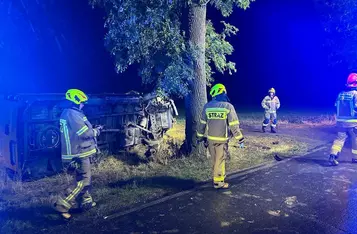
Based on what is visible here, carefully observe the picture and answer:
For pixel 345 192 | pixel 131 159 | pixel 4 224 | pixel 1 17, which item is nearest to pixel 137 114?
pixel 131 159

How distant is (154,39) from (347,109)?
4.53m

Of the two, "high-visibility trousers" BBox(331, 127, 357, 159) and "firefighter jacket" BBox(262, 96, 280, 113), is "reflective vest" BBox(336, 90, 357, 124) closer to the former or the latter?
"high-visibility trousers" BBox(331, 127, 357, 159)

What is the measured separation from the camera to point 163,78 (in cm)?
733

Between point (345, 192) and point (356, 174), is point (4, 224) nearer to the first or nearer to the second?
point (345, 192)

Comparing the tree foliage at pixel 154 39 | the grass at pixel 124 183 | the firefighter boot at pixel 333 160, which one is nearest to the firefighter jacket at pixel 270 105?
the grass at pixel 124 183

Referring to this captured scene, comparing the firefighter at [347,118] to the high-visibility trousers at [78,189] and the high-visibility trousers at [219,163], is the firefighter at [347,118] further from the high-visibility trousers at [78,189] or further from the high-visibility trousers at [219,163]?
the high-visibility trousers at [78,189]

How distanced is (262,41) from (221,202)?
43240 millimetres

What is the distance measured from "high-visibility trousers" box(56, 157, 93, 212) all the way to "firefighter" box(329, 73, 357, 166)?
5.39 metres

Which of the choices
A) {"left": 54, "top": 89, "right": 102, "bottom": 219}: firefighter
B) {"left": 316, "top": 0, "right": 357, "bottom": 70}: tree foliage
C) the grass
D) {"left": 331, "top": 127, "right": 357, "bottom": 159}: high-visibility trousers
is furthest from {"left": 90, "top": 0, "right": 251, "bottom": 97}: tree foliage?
{"left": 316, "top": 0, "right": 357, "bottom": 70}: tree foliage

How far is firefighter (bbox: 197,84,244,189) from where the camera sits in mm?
5621

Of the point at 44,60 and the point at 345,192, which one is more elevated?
the point at 44,60

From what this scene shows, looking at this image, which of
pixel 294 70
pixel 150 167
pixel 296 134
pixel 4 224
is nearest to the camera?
pixel 4 224

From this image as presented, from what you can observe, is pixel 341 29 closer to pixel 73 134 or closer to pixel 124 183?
pixel 124 183

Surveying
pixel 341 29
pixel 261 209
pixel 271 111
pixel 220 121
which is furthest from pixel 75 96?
pixel 341 29
